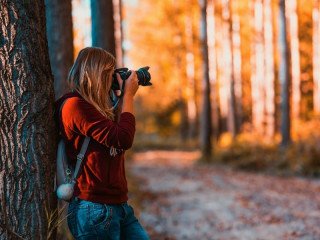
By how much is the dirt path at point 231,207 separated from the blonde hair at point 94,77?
4708mm

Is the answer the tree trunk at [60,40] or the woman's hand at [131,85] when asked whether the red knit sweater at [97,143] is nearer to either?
the woman's hand at [131,85]

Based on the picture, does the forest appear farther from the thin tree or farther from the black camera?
the black camera

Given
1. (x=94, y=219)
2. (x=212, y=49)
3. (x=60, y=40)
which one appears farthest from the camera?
(x=212, y=49)

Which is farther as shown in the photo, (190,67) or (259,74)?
(190,67)

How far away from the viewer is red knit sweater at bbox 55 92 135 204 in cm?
312

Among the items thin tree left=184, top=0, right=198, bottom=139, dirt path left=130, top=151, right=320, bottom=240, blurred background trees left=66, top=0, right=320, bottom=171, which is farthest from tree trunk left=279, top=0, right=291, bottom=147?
thin tree left=184, top=0, right=198, bottom=139

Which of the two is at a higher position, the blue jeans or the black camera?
the black camera

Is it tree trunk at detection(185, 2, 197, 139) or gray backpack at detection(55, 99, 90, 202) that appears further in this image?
tree trunk at detection(185, 2, 197, 139)

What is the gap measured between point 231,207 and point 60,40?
206 inches

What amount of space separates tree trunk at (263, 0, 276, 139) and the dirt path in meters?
6.02

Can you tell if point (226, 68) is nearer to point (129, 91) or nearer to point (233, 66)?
point (233, 66)

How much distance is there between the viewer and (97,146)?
3219 mm

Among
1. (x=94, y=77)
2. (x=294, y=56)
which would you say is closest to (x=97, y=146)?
(x=94, y=77)

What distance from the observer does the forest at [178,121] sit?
3.29 meters
